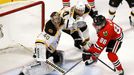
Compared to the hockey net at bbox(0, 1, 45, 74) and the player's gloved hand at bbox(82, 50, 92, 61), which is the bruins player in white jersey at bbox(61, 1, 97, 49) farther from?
the hockey net at bbox(0, 1, 45, 74)

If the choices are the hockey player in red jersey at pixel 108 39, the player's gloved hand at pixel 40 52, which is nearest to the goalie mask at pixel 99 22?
the hockey player in red jersey at pixel 108 39

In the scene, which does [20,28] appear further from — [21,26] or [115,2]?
[115,2]

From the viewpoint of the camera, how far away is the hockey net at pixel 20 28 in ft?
12.1

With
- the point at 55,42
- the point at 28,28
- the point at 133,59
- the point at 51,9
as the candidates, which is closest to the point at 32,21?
the point at 28,28

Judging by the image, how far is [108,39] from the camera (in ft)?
9.79

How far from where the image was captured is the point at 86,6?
3299 mm

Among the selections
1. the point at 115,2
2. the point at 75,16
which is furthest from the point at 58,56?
the point at 115,2

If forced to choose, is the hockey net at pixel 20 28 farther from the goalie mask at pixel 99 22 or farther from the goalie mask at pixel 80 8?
the goalie mask at pixel 99 22

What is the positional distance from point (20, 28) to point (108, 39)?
1632 mm

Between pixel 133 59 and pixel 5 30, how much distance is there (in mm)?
1568

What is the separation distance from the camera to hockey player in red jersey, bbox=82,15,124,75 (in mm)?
2946

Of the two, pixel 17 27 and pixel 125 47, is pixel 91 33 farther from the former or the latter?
pixel 17 27

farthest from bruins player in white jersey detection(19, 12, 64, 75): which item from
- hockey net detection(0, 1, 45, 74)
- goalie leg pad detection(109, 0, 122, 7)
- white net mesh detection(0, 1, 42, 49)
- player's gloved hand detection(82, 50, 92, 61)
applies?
goalie leg pad detection(109, 0, 122, 7)

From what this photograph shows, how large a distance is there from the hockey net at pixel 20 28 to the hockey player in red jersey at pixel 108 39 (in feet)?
2.95
